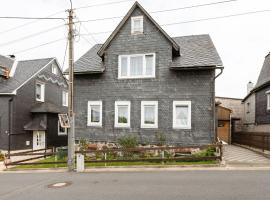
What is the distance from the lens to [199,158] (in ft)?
47.5

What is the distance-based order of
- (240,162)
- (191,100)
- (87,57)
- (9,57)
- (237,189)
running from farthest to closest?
1. (9,57)
2. (87,57)
3. (191,100)
4. (240,162)
5. (237,189)

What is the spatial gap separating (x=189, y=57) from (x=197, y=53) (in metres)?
0.77

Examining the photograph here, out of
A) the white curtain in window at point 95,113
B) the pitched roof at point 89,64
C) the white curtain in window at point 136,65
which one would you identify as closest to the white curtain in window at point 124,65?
the white curtain in window at point 136,65

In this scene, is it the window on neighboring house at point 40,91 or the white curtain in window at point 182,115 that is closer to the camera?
the white curtain in window at point 182,115

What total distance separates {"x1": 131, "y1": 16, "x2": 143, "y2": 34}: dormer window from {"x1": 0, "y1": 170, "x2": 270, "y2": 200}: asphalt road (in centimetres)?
1016

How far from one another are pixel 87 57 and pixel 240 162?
13700 millimetres

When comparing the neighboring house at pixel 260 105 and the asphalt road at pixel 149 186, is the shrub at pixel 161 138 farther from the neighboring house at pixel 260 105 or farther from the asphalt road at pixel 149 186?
the neighboring house at pixel 260 105

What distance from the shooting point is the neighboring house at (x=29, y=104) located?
78.2ft

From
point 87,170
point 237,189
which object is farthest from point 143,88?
point 237,189

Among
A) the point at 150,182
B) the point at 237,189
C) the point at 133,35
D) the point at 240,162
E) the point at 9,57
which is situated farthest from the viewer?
the point at 9,57

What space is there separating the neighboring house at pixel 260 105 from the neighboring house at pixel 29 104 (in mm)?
19754

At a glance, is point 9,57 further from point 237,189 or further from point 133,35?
point 237,189

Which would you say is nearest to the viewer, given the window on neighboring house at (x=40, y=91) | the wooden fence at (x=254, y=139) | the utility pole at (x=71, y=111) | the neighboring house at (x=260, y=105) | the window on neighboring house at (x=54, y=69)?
the utility pole at (x=71, y=111)

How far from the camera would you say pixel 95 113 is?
62.7 feet
